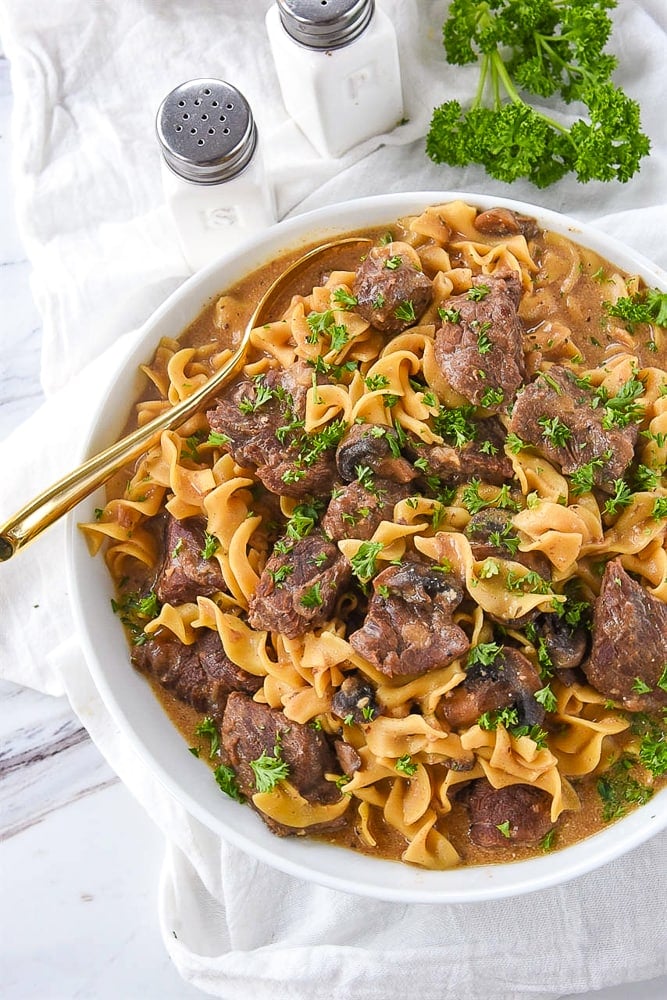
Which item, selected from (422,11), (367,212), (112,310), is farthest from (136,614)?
(422,11)

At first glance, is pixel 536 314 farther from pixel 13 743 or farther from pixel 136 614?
pixel 13 743

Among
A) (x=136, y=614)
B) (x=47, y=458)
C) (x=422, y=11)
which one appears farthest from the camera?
(x=422, y=11)

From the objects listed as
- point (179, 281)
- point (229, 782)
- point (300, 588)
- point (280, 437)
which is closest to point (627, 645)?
point (300, 588)

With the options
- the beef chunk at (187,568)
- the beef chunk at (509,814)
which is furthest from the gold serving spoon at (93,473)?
the beef chunk at (509,814)

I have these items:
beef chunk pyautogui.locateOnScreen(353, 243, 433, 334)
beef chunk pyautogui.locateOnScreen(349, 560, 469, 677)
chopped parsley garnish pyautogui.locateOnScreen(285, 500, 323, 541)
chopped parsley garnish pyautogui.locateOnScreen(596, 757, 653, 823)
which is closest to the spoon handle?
chopped parsley garnish pyautogui.locateOnScreen(285, 500, 323, 541)

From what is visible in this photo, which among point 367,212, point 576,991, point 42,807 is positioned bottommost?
point 576,991
